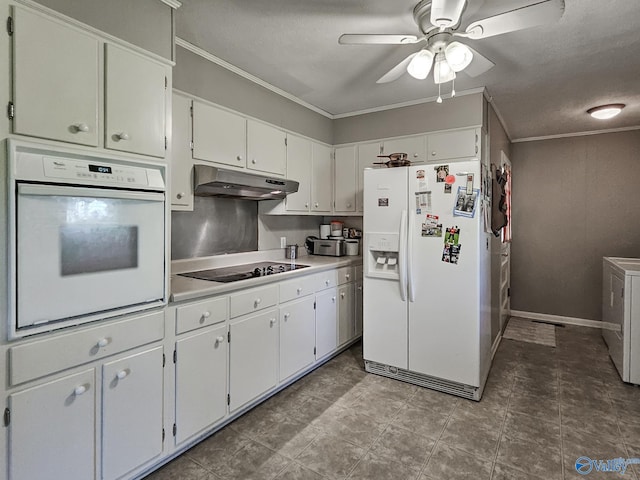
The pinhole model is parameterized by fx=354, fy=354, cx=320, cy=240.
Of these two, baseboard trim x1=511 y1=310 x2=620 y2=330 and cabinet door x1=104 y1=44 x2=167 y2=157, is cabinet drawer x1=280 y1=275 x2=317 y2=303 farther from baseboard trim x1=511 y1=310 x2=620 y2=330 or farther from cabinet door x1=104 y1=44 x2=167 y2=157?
baseboard trim x1=511 y1=310 x2=620 y2=330

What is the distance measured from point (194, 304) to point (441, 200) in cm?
192

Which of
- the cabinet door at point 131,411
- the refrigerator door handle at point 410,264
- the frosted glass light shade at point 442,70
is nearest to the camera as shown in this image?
the cabinet door at point 131,411

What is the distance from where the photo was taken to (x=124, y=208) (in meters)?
1.69

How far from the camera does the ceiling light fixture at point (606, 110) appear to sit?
11.6ft

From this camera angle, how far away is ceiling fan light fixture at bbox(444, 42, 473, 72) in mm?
1864

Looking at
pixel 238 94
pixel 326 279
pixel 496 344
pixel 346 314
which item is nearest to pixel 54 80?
pixel 238 94

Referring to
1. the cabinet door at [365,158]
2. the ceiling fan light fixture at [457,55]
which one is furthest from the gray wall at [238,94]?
the ceiling fan light fixture at [457,55]

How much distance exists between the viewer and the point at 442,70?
6.94 ft

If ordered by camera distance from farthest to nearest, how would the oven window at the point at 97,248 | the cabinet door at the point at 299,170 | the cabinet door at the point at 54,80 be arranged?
the cabinet door at the point at 299,170, the oven window at the point at 97,248, the cabinet door at the point at 54,80

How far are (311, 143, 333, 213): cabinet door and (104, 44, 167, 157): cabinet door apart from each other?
206cm

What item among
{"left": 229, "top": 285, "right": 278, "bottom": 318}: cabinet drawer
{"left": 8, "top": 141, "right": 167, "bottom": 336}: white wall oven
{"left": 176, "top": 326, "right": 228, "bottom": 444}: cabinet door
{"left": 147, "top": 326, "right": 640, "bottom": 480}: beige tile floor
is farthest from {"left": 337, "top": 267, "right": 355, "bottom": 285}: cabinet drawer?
{"left": 8, "top": 141, "right": 167, "bottom": 336}: white wall oven

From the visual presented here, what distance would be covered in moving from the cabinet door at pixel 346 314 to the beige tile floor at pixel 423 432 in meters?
0.41

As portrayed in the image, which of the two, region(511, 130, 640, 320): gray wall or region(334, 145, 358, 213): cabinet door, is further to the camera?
region(511, 130, 640, 320): gray wall

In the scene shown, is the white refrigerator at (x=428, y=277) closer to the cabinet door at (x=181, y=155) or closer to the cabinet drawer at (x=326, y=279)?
the cabinet drawer at (x=326, y=279)
